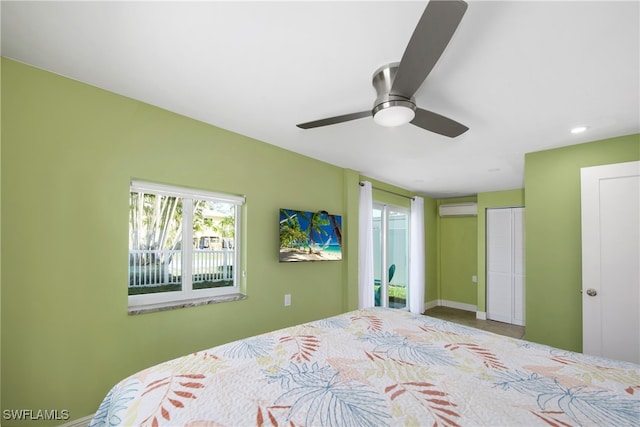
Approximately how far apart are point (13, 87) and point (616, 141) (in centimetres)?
451

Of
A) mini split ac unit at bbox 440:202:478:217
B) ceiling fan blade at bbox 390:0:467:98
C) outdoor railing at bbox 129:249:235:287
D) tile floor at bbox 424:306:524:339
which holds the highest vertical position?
ceiling fan blade at bbox 390:0:467:98

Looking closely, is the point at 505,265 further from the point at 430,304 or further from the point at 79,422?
the point at 79,422

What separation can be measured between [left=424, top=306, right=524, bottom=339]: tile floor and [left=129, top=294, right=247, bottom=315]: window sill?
4.01m

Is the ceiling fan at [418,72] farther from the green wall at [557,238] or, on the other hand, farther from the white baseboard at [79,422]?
the white baseboard at [79,422]

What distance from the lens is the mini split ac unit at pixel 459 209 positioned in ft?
19.1

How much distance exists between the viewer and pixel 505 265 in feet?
17.0

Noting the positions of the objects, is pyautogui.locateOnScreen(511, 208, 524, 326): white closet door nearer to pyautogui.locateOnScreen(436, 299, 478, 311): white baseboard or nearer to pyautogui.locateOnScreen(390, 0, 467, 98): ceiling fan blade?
pyautogui.locateOnScreen(436, 299, 478, 311): white baseboard

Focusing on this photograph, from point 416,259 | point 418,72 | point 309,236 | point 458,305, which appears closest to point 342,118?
point 418,72

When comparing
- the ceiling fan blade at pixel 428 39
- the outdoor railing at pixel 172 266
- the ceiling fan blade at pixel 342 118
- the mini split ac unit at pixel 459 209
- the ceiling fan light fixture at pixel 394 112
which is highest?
the ceiling fan blade at pixel 428 39

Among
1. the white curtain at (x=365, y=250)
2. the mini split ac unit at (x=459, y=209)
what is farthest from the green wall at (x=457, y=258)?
the white curtain at (x=365, y=250)

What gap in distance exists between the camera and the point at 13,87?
5.54ft

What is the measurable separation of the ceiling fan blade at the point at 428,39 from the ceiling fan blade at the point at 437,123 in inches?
12.6

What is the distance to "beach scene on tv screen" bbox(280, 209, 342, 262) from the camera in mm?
3012

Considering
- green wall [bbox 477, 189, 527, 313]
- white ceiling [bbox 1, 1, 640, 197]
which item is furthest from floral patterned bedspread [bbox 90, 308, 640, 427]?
green wall [bbox 477, 189, 527, 313]
